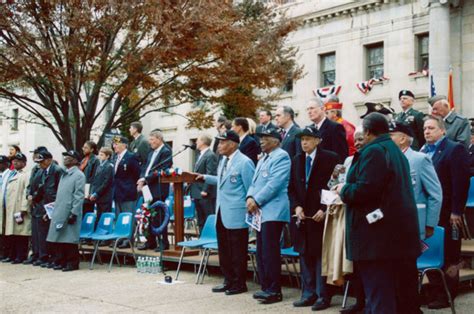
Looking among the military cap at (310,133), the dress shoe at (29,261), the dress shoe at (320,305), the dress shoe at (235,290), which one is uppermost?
the military cap at (310,133)

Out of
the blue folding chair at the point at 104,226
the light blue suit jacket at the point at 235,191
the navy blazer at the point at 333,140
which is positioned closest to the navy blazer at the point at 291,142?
the light blue suit jacket at the point at 235,191

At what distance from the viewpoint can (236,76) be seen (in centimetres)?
Answer: 1842

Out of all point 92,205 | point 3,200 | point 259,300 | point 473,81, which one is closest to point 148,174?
point 92,205

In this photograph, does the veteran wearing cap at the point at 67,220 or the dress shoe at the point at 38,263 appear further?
the dress shoe at the point at 38,263

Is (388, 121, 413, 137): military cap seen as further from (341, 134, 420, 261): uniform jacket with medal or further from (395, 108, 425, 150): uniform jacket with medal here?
(395, 108, 425, 150): uniform jacket with medal

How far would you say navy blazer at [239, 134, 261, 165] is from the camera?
1048cm

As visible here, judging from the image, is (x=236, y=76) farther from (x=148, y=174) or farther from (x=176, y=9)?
(x=148, y=174)

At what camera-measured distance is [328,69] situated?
3188 cm

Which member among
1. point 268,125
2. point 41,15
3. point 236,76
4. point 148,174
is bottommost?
point 148,174

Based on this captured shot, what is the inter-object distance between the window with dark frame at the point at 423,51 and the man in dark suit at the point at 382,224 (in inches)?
892

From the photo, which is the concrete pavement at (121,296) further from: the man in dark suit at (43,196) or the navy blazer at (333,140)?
the navy blazer at (333,140)

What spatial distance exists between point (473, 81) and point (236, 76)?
11786 mm

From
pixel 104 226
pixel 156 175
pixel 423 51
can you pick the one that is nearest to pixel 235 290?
pixel 156 175

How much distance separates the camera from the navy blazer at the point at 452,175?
787 cm
